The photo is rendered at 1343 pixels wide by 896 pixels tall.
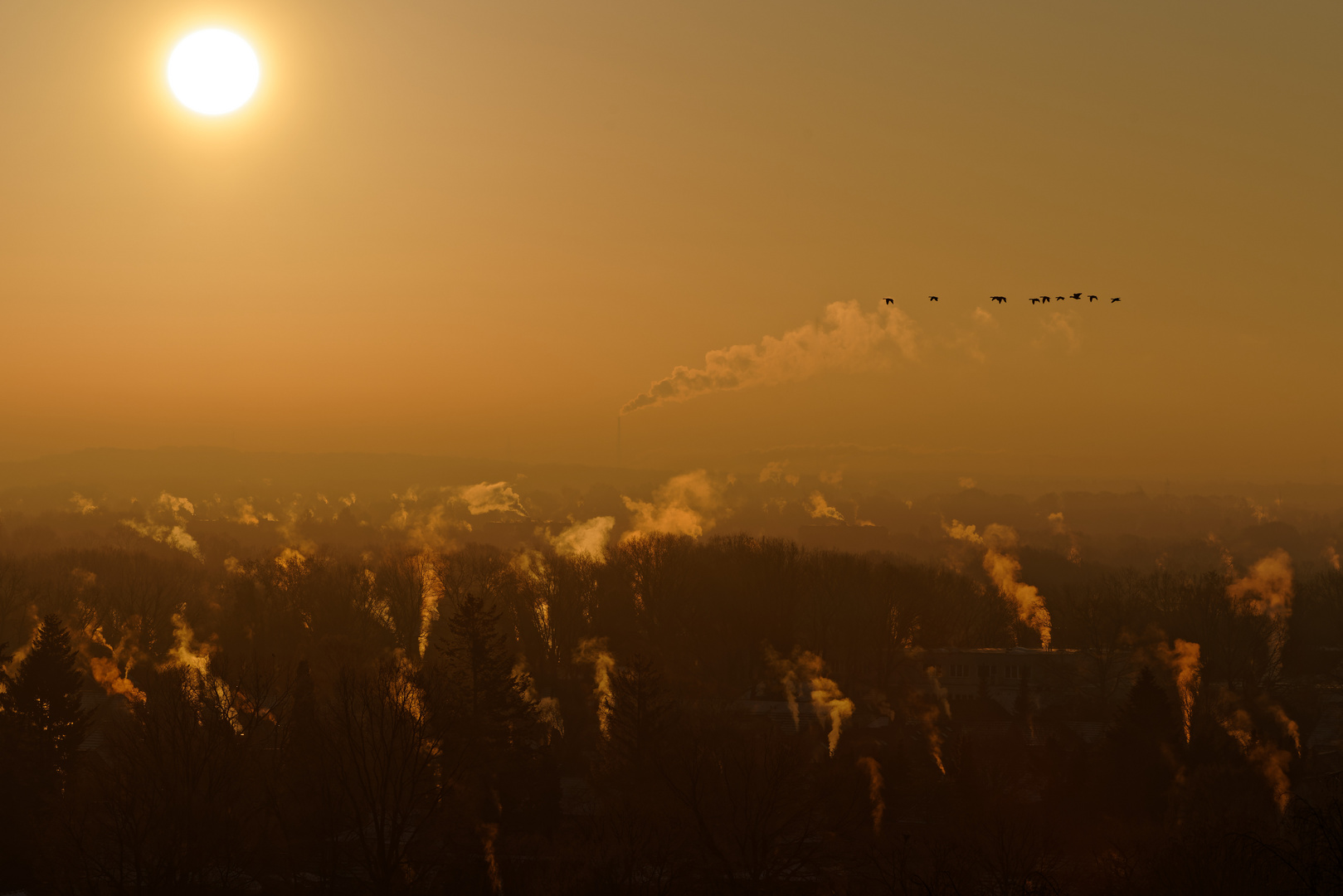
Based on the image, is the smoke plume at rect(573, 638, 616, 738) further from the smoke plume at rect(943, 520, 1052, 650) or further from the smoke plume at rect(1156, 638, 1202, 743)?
the smoke plume at rect(943, 520, 1052, 650)

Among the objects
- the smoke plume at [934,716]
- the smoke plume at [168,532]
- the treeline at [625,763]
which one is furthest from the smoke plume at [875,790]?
the smoke plume at [168,532]

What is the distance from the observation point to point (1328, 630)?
112312 millimetres

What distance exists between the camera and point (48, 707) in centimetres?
5406

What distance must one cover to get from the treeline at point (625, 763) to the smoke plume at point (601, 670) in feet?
1.19

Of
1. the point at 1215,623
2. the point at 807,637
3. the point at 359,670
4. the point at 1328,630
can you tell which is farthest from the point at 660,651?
the point at 1328,630

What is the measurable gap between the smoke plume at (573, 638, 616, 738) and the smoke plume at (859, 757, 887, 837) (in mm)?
11239

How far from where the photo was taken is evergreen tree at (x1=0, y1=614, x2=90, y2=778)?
51719mm

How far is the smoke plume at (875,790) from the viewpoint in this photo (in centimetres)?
5122

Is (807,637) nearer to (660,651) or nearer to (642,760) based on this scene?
(660,651)

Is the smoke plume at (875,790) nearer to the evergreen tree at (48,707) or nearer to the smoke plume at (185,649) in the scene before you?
the evergreen tree at (48,707)

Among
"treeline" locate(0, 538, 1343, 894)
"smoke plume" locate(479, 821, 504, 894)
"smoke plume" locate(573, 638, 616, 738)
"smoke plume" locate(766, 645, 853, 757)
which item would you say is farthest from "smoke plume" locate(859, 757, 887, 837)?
"smoke plume" locate(479, 821, 504, 894)

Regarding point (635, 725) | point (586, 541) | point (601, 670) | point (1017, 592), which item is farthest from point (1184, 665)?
point (586, 541)

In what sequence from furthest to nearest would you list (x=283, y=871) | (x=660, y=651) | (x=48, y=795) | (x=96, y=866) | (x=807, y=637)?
(x=807, y=637) → (x=660, y=651) → (x=48, y=795) → (x=283, y=871) → (x=96, y=866)

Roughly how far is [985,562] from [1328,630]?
44.1 m
